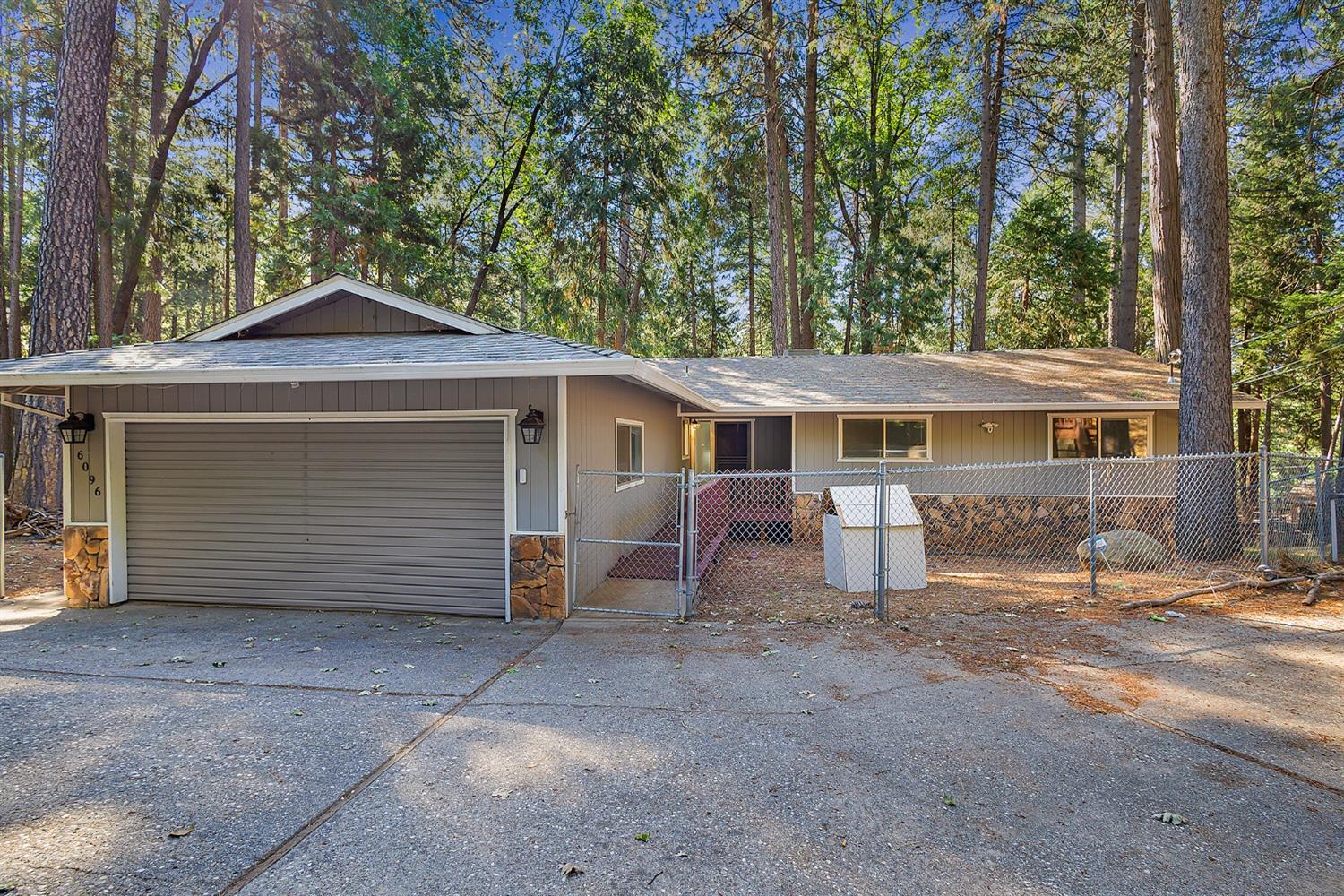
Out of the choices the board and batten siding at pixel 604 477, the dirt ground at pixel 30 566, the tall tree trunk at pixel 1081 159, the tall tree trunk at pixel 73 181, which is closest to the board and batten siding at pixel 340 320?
the board and batten siding at pixel 604 477

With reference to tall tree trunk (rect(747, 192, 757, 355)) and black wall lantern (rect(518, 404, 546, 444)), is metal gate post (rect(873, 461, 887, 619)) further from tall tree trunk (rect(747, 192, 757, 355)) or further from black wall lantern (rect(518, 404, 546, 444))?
tall tree trunk (rect(747, 192, 757, 355))

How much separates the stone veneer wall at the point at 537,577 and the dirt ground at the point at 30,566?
5653mm

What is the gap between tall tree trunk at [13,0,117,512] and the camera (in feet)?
28.3

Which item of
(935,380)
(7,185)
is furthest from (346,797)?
(7,185)

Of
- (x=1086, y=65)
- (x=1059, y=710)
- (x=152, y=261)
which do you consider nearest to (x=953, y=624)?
(x=1059, y=710)

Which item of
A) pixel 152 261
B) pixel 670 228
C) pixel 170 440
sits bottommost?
pixel 170 440

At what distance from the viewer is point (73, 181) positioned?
8.73 meters

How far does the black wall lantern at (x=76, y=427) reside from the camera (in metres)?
6.27

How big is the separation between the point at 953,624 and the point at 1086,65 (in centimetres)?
1313

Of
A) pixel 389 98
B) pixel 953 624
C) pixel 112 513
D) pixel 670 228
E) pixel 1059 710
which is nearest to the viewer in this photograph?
pixel 1059 710

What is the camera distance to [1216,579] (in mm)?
6867

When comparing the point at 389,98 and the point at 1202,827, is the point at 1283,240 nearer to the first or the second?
the point at 1202,827

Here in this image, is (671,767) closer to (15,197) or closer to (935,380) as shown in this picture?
(935,380)

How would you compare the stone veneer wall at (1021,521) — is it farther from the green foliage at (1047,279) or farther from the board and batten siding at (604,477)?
the green foliage at (1047,279)
